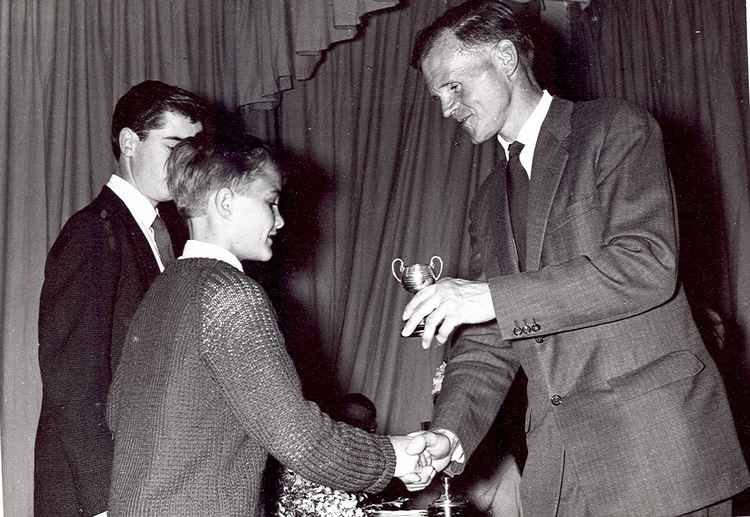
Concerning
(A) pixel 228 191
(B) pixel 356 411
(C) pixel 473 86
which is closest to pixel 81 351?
(A) pixel 228 191

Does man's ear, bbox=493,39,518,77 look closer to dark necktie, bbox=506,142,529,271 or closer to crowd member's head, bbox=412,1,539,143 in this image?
crowd member's head, bbox=412,1,539,143

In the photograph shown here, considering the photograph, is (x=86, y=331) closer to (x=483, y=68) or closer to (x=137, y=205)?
(x=137, y=205)

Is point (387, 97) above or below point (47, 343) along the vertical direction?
above

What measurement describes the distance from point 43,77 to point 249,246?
9.66 feet

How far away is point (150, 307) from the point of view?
1904 millimetres

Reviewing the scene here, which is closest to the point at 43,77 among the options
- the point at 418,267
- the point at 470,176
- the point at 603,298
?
the point at 470,176

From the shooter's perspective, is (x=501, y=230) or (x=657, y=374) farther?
(x=501, y=230)

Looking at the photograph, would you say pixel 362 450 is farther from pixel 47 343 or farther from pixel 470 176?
pixel 470 176

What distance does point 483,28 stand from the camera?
233cm

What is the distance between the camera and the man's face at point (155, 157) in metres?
2.67

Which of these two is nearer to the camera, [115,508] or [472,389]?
[115,508]

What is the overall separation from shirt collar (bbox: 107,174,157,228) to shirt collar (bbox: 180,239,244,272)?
72 cm

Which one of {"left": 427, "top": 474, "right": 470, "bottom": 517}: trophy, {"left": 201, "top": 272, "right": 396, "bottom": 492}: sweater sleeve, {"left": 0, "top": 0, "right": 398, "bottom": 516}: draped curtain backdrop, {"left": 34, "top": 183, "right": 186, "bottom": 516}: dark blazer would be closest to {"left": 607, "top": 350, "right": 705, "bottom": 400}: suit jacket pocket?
{"left": 201, "top": 272, "right": 396, "bottom": 492}: sweater sleeve

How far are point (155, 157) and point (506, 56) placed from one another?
1.11m
